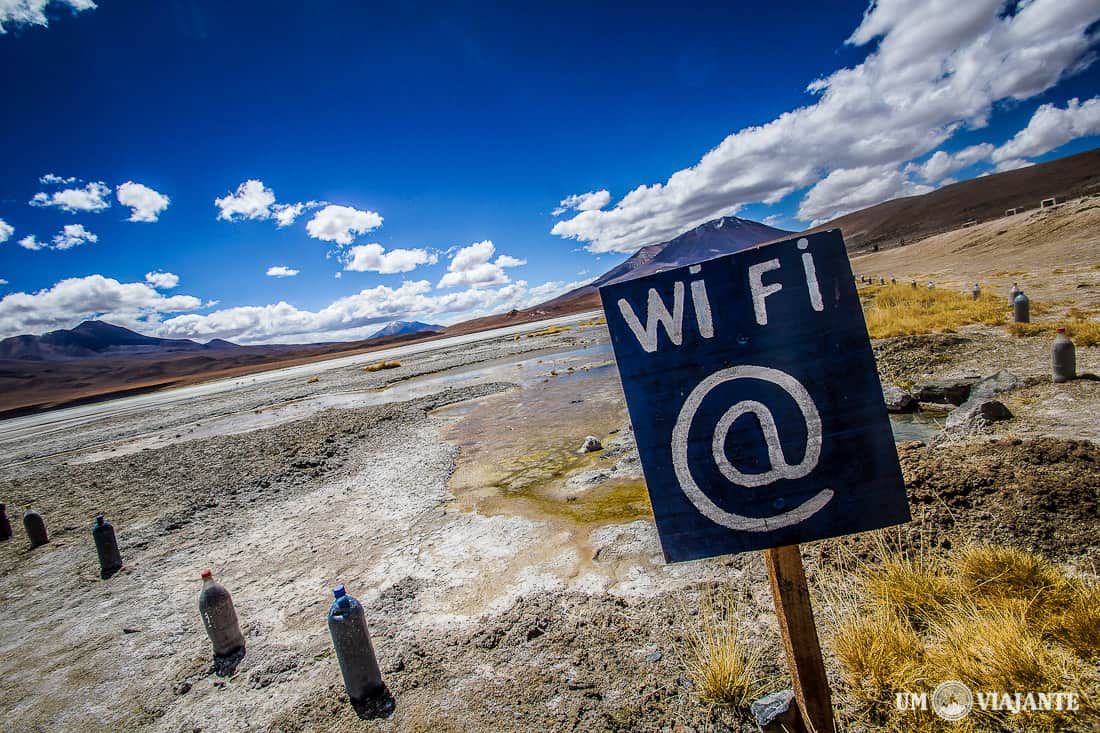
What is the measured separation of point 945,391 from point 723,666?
742 centimetres

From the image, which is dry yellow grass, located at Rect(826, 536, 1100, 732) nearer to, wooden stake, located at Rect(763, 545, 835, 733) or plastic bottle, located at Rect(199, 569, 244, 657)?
wooden stake, located at Rect(763, 545, 835, 733)

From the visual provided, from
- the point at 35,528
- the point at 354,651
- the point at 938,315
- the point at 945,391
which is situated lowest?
the point at 945,391

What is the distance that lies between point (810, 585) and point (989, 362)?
8271 mm

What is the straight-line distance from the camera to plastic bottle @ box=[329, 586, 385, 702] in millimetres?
3244

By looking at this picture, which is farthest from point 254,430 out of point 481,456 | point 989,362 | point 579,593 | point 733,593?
point 989,362

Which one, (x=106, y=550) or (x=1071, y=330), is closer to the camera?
(x=106, y=550)

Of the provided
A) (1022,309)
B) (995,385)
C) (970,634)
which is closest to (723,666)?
(970,634)

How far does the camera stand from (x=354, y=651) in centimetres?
328

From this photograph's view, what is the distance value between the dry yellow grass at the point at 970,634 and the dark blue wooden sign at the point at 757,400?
1.29 meters

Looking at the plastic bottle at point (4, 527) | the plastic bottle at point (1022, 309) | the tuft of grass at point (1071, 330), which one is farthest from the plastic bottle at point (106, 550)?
the plastic bottle at point (1022, 309)

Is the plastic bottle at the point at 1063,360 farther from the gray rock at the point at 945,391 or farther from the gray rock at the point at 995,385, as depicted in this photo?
the gray rock at the point at 945,391

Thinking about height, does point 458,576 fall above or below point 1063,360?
below

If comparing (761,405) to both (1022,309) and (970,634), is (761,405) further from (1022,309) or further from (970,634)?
(1022,309)

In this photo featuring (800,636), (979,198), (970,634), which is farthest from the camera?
(979,198)
